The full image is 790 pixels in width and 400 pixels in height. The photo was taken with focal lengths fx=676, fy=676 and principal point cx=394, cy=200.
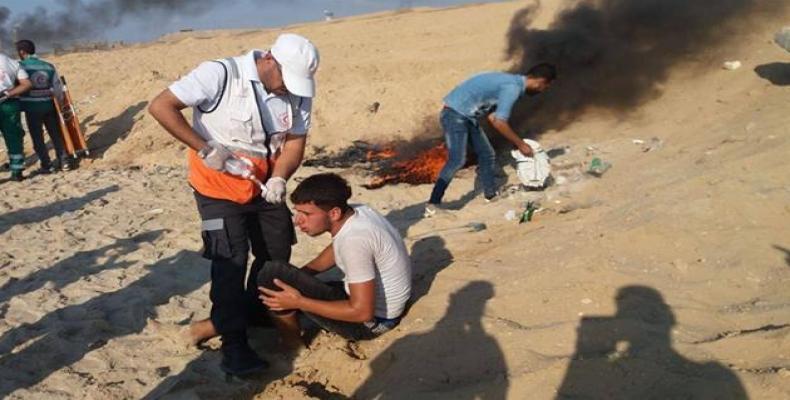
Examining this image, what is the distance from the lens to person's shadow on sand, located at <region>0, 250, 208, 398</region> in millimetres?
3795

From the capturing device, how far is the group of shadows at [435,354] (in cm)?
289

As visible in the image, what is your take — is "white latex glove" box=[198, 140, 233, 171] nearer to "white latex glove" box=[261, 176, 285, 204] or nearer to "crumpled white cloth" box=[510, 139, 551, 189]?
"white latex glove" box=[261, 176, 285, 204]

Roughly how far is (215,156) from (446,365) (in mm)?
1543

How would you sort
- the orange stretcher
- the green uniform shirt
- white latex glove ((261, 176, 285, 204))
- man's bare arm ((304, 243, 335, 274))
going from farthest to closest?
1. the orange stretcher
2. the green uniform shirt
3. man's bare arm ((304, 243, 335, 274))
4. white latex glove ((261, 176, 285, 204))

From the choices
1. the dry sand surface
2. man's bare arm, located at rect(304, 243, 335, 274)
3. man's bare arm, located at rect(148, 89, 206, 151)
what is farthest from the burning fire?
man's bare arm, located at rect(148, 89, 206, 151)

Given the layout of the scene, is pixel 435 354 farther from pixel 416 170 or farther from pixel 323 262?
pixel 416 170

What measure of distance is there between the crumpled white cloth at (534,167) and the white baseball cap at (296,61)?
3405 mm

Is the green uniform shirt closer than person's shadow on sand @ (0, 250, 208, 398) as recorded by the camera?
No

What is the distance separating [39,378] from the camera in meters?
3.70

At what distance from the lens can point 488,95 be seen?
6.10 metres

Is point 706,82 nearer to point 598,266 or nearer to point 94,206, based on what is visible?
point 598,266

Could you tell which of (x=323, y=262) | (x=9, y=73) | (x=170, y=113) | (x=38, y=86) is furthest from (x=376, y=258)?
(x=38, y=86)

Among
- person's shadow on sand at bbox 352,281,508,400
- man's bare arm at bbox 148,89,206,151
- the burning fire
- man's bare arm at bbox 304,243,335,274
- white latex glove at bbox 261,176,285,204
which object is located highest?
man's bare arm at bbox 148,89,206,151

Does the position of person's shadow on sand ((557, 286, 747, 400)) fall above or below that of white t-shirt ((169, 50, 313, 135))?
below
